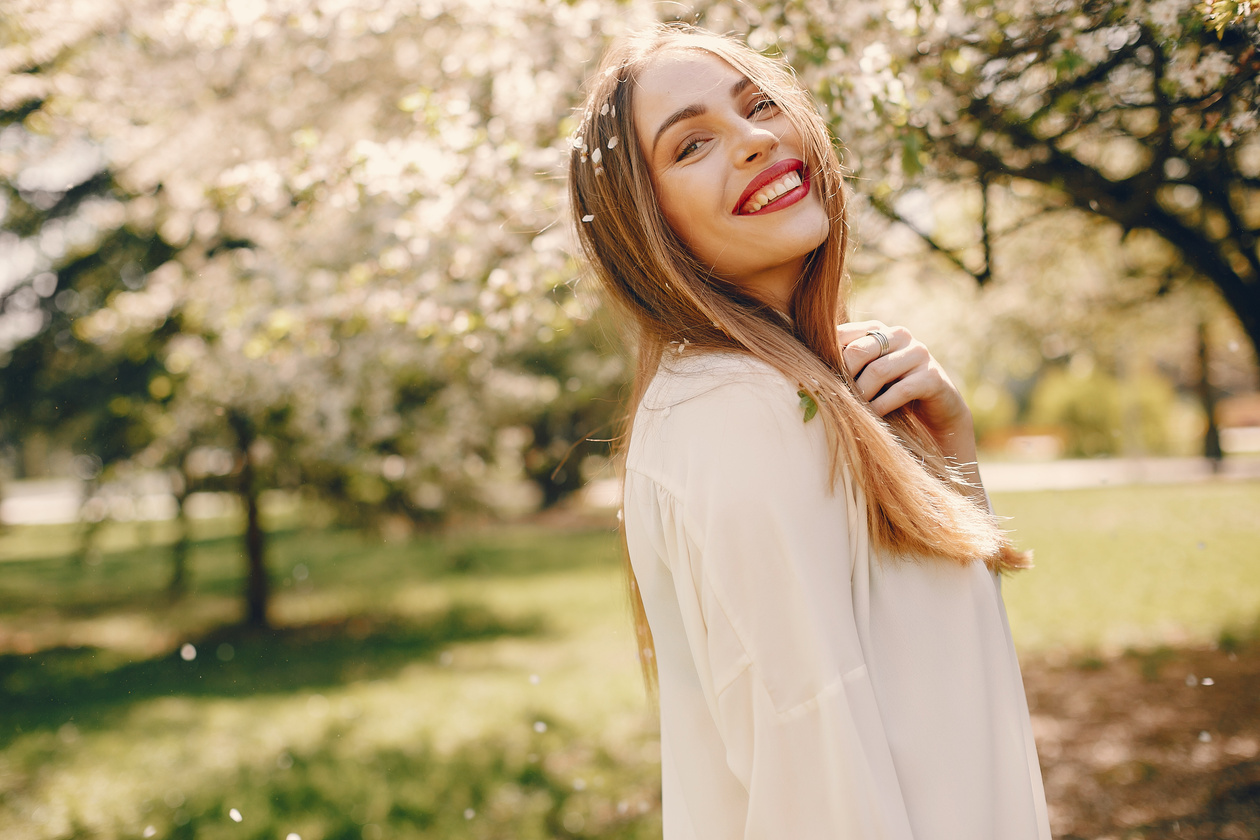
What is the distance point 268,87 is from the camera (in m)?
5.92

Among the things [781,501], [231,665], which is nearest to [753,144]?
[781,501]

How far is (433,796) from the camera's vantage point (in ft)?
16.5

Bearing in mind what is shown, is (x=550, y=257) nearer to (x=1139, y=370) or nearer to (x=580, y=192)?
(x=580, y=192)

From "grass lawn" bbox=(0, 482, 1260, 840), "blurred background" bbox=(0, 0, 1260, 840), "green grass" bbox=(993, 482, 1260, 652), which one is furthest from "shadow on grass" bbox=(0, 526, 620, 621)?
"green grass" bbox=(993, 482, 1260, 652)

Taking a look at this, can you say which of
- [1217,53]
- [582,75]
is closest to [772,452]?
[1217,53]

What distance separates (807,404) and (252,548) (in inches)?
389

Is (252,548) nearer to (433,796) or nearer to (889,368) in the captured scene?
(433,796)

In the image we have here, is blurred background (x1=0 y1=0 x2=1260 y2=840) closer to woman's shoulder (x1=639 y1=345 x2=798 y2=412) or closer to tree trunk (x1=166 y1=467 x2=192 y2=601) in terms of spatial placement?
tree trunk (x1=166 y1=467 x2=192 y2=601)

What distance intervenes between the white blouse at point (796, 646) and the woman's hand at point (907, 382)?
29cm

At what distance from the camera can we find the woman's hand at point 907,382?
154 centimetres

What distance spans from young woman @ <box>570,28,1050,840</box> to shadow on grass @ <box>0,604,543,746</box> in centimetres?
724

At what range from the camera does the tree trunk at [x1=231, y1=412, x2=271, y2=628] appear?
8898mm

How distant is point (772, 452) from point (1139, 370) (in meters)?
29.7

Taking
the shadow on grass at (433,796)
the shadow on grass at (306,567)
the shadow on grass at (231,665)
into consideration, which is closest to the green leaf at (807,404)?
the shadow on grass at (433,796)
